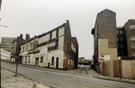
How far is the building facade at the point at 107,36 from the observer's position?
3478 cm

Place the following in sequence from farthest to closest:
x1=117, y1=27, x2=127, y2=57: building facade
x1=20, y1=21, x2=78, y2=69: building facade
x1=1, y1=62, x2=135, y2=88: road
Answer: x1=117, y1=27, x2=127, y2=57: building facade, x1=20, y1=21, x2=78, y2=69: building facade, x1=1, y1=62, x2=135, y2=88: road

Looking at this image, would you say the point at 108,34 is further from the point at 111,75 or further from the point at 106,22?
the point at 111,75

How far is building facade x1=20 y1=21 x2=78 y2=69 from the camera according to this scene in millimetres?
29359

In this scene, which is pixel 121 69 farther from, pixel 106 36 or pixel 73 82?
Answer: pixel 106 36

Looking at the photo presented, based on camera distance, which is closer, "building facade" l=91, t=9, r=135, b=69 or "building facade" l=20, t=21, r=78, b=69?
"building facade" l=20, t=21, r=78, b=69

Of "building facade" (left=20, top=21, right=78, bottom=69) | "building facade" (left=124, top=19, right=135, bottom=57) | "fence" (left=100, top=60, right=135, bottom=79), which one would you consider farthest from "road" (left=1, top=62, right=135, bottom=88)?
"building facade" (left=124, top=19, right=135, bottom=57)

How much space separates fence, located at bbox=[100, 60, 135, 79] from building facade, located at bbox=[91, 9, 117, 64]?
12.6 meters

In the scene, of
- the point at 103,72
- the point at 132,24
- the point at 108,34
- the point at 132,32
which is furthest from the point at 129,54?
the point at 103,72

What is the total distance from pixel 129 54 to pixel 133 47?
3.10 metres

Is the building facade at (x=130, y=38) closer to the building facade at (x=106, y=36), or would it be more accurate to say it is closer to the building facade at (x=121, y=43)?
the building facade at (x=121, y=43)

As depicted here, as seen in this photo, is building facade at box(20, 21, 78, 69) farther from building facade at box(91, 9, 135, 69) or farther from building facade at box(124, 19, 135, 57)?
building facade at box(124, 19, 135, 57)

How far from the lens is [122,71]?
19.3 metres

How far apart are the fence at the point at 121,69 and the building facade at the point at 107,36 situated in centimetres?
1259

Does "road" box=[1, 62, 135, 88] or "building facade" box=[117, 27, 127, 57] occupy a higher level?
"building facade" box=[117, 27, 127, 57]
